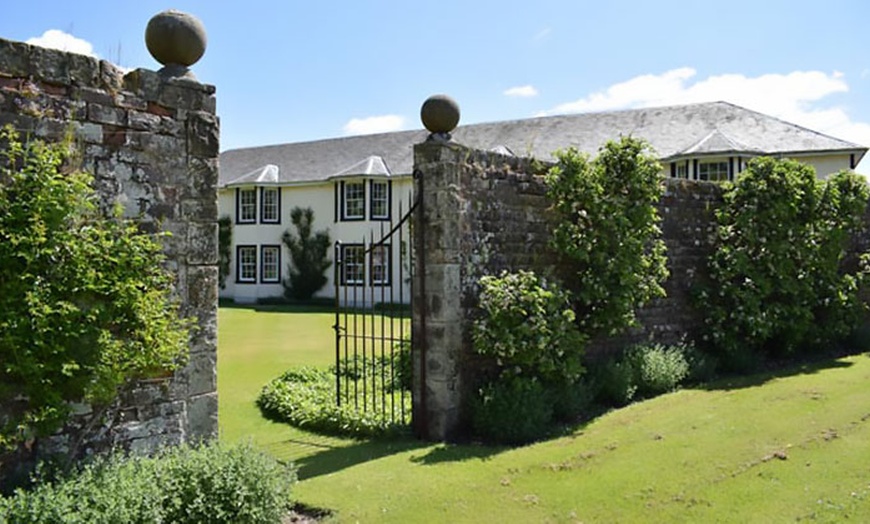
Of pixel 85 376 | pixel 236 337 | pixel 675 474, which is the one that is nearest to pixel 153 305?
pixel 85 376

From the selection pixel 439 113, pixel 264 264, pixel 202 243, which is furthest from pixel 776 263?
pixel 264 264

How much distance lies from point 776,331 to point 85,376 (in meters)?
9.91

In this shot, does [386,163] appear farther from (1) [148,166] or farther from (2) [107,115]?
(2) [107,115]

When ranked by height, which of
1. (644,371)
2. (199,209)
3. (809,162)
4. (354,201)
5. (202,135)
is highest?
(809,162)

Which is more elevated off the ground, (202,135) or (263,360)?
(202,135)

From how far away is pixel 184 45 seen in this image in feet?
15.8

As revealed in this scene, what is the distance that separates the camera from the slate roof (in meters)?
21.9

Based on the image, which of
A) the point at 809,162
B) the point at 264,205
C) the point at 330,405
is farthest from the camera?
the point at 264,205

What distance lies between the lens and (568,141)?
25.6m

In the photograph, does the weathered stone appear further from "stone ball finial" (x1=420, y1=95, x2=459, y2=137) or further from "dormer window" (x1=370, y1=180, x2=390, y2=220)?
"dormer window" (x1=370, y1=180, x2=390, y2=220)

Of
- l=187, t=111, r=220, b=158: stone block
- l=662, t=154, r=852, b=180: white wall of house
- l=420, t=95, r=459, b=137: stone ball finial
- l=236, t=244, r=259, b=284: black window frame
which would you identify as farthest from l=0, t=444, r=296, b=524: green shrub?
l=236, t=244, r=259, b=284: black window frame

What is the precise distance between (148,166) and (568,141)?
2240 centimetres

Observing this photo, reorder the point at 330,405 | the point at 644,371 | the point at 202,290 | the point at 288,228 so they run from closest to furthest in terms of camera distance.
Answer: the point at 202,290 < the point at 330,405 < the point at 644,371 < the point at 288,228

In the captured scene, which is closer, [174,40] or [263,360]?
[174,40]
